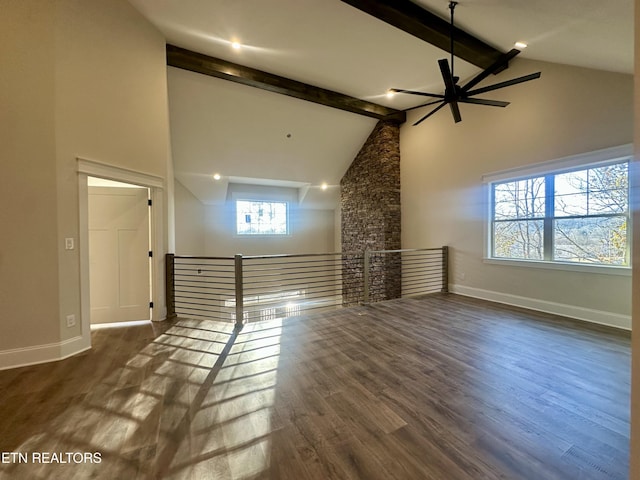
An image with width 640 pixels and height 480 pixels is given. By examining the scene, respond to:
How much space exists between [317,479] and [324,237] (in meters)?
8.10

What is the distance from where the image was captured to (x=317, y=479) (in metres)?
1.39

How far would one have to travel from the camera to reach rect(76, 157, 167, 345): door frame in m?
2.95

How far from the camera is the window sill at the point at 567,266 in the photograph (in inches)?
134

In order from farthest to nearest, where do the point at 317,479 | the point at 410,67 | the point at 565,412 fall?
the point at 410,67
the point at 565,412
the point at 317,479

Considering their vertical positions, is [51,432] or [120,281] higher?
[120,281]

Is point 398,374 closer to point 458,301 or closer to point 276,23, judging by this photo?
point 458,301

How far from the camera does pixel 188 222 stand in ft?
23.7

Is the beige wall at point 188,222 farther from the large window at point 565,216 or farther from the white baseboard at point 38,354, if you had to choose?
the large window at point 565,216

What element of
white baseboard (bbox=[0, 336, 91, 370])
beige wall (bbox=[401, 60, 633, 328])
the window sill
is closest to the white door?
white baseboard (bbox=[0, 336, 91, 370])

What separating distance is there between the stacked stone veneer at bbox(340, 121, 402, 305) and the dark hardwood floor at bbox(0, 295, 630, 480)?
3.21 metres

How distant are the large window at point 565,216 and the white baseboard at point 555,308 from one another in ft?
2.14

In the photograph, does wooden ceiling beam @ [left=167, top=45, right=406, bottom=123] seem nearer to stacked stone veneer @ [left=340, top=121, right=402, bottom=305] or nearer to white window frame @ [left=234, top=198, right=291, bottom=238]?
stacked stone veneer @ [left=340, top=121, right=402, bottom=305]

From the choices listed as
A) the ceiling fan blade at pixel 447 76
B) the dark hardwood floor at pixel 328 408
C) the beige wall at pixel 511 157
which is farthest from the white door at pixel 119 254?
the beige wall at pixel 511 157

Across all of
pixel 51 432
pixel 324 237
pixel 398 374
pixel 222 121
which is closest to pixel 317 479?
pixel 398 374
